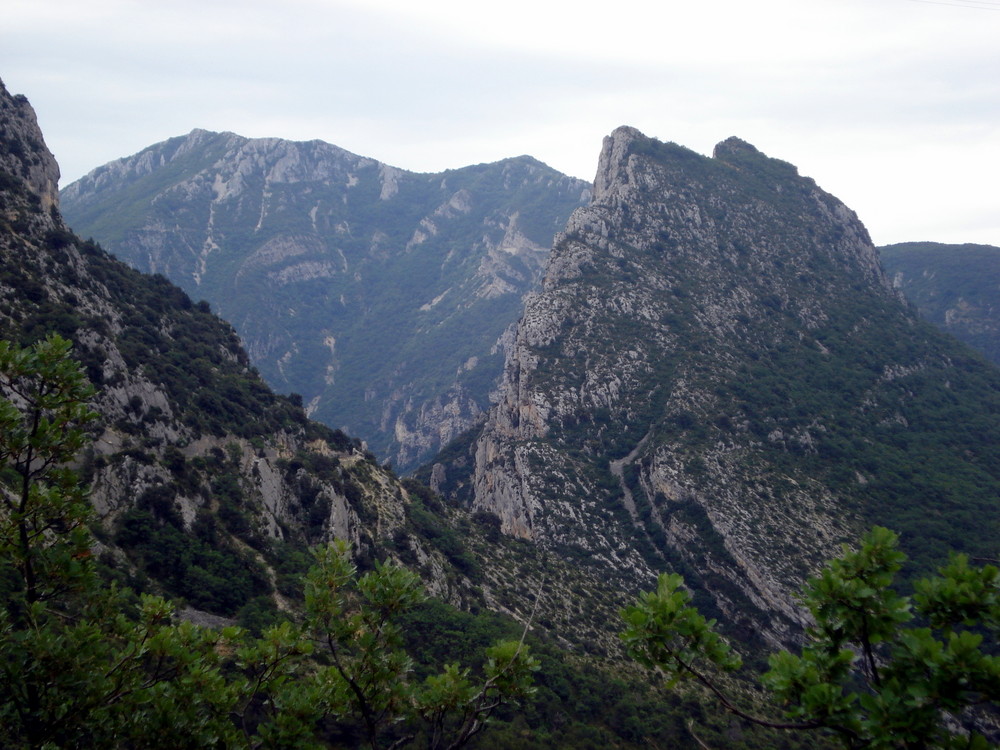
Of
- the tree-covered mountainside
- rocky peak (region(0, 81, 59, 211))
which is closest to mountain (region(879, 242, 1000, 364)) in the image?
the tree-covered mountainside

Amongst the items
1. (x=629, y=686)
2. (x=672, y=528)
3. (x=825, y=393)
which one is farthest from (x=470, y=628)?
(x=825, y=393)

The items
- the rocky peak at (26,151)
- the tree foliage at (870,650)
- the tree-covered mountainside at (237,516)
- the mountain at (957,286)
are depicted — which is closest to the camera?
the tree foliage at (870,650)

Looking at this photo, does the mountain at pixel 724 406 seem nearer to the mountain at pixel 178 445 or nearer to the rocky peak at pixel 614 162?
the rocky peak at pixel 614 162

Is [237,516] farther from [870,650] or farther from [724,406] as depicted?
[724,406]

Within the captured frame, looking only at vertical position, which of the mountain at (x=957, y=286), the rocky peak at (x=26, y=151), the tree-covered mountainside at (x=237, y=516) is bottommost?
the tree-covered mountainside at (x=237, y=516)

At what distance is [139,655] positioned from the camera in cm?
748

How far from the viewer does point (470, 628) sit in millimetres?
33406

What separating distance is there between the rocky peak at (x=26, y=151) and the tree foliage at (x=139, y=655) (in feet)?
144

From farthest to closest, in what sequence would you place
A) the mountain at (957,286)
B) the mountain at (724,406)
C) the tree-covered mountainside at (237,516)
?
the mountain at (957,286) < the mountain at (724,406) < the tree-covered mountainside at (237,516)

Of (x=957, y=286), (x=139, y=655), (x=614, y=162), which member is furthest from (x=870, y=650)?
(x=957, y=286)

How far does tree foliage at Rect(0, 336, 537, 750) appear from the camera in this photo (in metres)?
6.83

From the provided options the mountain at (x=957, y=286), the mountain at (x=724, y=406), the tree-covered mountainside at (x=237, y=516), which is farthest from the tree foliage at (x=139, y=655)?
the mountain at (x=957, y=286)

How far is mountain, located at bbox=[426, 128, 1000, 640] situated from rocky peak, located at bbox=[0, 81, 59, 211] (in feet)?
167

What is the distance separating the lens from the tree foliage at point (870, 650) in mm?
4859
